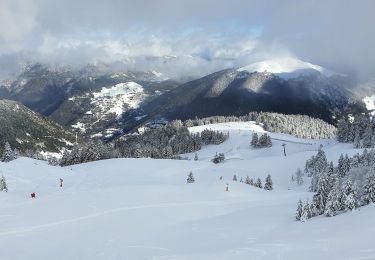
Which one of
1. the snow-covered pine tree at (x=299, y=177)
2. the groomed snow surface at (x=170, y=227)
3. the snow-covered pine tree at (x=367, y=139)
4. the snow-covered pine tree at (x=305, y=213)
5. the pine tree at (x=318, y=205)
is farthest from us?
the snow-covered pine tree at (x=367, y=139)

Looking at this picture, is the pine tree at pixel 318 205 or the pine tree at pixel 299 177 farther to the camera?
the pine tree at pixel 299 177

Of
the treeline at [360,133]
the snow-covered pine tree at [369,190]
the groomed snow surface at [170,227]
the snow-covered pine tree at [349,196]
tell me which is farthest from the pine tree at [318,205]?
the treeline at [360,133]

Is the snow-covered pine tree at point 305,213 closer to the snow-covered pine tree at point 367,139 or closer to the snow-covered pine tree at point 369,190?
the snow-covered pine tree at point 369,190

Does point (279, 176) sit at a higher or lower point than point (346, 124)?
lower

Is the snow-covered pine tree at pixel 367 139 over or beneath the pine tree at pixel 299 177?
over

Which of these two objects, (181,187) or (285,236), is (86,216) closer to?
(285,236)

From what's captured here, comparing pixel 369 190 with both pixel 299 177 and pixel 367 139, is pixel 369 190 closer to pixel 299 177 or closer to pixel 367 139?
pixel 299 177

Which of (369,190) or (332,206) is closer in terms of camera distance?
(332,206)

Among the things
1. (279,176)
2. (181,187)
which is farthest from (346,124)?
(181,187)

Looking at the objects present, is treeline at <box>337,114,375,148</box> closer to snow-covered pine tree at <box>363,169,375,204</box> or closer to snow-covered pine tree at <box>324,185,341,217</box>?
snow-covered pine tree at <box>363,169,375,204</box>

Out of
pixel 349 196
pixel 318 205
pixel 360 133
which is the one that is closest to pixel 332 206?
pixel 349 196

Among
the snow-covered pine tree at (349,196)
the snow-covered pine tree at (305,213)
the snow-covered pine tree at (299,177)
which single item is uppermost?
the snow-covered pine tree at (349,196)
